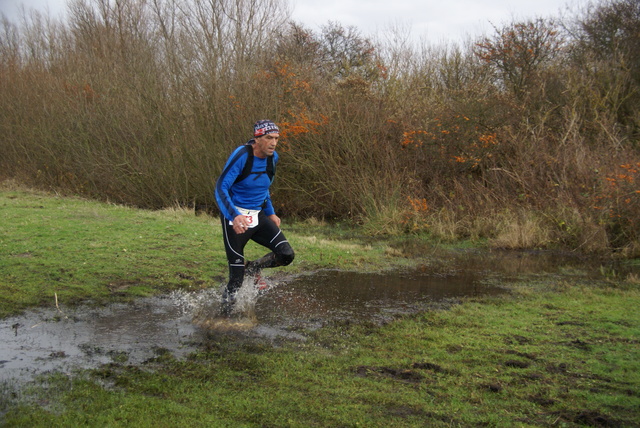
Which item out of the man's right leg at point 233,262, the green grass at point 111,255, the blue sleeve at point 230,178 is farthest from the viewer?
the green grass at point 111,255

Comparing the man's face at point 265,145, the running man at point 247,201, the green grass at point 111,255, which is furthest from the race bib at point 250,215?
the green grass at point 111,255

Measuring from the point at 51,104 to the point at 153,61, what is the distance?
5076 millimetres

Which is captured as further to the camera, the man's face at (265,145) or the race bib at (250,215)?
the race bib at (250,215)

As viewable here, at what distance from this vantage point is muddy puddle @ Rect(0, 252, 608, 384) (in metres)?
5.52

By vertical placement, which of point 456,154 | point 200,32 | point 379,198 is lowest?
point 379,198

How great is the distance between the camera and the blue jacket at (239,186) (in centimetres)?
660

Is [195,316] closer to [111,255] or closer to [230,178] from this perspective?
[230,178]

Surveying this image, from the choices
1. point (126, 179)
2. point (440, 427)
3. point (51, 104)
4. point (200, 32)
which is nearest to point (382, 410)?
point (440, 427)

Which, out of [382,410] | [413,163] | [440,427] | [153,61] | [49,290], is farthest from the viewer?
[153,61]

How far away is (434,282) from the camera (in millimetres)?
9922

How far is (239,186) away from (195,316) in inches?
62.5

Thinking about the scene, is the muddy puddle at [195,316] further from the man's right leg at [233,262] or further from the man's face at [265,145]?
the man's face at [265,145]

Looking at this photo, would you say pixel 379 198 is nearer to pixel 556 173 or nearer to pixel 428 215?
pixel 428 215

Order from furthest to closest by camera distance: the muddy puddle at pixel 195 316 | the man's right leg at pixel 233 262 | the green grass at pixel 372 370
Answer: the man's right leg at pixel 233 262, the muddy puddle at pixel 195 316, the green grass at pixel 372 370
